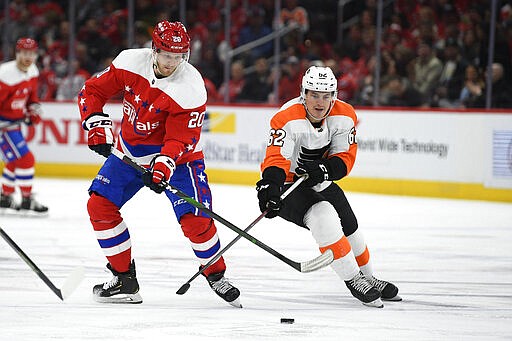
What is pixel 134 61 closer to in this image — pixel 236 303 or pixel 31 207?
pixel 236 303

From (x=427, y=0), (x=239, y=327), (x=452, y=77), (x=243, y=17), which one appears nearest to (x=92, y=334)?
(x=239, y=327)

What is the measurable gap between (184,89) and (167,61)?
0.14 m

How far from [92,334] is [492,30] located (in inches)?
251

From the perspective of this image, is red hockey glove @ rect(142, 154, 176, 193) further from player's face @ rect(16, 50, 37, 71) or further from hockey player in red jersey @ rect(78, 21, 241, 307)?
player's face @ rect(16, 50, 37, 71)

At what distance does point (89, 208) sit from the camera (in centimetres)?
443

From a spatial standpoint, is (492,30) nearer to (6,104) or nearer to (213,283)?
(6,104)

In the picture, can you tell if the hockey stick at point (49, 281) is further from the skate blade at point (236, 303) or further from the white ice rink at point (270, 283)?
the skate blade at point (236, 303)

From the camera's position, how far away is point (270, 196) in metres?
4.29

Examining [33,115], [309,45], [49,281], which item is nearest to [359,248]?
[49,281]

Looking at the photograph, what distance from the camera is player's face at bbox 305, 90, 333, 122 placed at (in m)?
4.41

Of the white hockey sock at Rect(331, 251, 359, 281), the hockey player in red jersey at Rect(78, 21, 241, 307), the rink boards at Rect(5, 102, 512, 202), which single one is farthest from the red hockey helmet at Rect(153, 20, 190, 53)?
the rink boards at Rect(5, 102, 512, 202)

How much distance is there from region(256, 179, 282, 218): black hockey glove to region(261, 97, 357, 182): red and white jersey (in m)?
0.11

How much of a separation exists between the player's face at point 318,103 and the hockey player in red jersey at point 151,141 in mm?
456

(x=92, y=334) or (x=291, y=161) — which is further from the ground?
(x=291, y=161)
